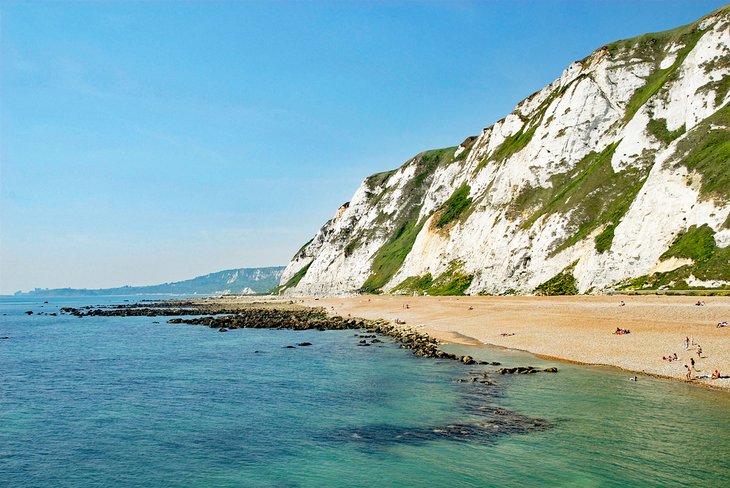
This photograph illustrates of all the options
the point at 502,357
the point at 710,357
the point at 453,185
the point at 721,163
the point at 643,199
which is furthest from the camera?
the point at 453,185

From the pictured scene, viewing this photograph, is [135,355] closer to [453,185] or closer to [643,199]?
[643,199]

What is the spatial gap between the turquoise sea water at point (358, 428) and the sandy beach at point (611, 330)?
9.08 feet

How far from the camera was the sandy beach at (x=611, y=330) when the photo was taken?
104 feet

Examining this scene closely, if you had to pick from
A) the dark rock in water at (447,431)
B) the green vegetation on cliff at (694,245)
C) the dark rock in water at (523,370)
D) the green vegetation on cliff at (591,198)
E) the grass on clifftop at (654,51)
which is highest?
the grass on clifftop at (654,51)

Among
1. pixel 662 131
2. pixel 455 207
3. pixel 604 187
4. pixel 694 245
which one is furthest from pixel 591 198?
pixel 455 207

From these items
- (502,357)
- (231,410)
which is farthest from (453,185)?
(231,410)

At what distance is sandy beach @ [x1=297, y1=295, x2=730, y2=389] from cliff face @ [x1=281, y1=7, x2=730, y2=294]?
13302 millimetres

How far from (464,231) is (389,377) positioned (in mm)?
93797

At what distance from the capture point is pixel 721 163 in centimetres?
6562

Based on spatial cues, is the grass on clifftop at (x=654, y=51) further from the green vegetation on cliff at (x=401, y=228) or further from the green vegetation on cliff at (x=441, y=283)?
the green vegetation on cliff at (x=401, y=228)

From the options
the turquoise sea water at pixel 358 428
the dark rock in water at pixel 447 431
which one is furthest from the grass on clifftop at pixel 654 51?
the dark rock in water at pixel 447 431

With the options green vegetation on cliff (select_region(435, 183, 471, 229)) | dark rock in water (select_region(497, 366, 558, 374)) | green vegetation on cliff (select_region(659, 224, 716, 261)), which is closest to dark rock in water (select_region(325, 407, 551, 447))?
dark rock in water (select_region(497, 366, 558, 374))

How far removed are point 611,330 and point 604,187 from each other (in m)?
53.2

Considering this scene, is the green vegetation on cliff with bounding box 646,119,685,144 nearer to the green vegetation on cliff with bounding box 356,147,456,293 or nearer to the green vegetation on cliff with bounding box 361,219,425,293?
the green vegetation on cliff with bounding box 361,219,425,293
